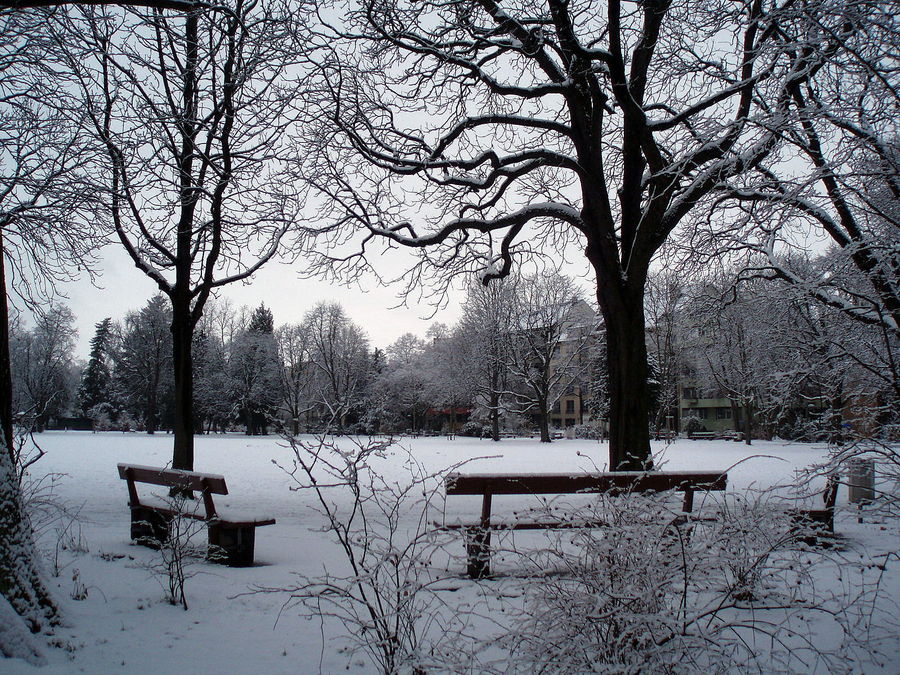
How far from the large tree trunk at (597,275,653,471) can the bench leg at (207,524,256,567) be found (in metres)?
4.51

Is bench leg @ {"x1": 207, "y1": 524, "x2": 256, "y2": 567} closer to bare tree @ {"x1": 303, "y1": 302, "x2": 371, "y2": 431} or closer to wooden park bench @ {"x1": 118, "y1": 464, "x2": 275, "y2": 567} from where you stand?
wooden park bench @ {"x1": 118, "y1": 464, "x2": 275, "y2": 567}

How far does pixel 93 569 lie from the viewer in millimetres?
5539

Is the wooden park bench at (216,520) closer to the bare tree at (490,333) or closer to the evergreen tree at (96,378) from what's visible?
the bare tree at (490,333)

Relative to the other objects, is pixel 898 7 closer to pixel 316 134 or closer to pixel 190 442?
pixel 316 134

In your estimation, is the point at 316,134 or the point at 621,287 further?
the point at 316,134

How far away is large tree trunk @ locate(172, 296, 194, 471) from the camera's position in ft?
32.6

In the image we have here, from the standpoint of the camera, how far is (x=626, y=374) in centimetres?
810

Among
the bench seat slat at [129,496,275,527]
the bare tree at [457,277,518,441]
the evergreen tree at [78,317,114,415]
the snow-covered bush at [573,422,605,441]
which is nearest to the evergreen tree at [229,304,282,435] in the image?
the evergreen tree at [78,317,114,415]

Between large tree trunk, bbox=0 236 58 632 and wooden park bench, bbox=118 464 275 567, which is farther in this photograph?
wooden park bench, bbox=118 464 275 567

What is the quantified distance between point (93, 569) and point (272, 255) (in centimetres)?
651

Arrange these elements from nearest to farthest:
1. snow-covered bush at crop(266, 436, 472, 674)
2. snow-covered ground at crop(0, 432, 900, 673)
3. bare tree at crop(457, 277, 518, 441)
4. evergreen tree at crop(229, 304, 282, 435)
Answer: snow-covered bush at crop(266, 436, 472, 674), snow-covered ground at crop(0, 432, 900, 673), bare tree at crop(457, 277, 518, 441), evergreen tree at crop(229, 304, 282, 435)

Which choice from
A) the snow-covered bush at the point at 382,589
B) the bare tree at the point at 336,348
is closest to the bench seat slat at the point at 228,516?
the snow-covered bush at the point at 382,589

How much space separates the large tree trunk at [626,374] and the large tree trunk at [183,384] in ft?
22.5

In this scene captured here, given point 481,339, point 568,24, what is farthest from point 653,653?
point 481,339
